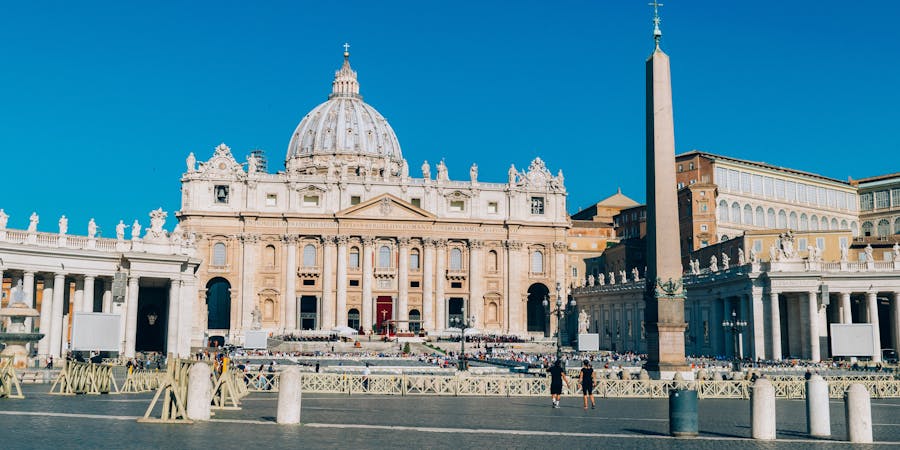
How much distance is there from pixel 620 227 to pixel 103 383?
75516 millimetres

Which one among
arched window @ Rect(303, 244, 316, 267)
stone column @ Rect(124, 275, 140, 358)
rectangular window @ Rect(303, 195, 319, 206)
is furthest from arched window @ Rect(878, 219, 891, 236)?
stone column @ Rect(124, 275, 140, 358)

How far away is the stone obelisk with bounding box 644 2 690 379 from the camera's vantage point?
27.9 meters

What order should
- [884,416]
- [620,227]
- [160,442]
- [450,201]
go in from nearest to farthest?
[160,442]
[884,416]
[450,201]
[620,227]

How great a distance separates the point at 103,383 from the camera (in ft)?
85.4

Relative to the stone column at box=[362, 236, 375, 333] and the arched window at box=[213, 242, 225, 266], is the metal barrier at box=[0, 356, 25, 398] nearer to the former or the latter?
the arched window at box=[213, 242, 225, 266]

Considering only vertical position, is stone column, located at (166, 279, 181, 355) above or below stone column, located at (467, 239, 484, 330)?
below

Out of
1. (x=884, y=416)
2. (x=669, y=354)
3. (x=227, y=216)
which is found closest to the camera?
(x=884, y=416)

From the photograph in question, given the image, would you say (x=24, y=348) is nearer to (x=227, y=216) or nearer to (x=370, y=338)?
(x=370, y=338)

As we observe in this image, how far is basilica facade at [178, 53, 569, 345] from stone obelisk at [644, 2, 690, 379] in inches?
2126

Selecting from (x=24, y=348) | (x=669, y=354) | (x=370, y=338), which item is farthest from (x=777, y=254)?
(x=24, y=348)

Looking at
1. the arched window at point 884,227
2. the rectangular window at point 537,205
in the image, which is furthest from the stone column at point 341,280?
the arched window at point 884,227

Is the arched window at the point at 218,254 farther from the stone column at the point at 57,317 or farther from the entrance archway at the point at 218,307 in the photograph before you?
the stone column at the point at 57,317

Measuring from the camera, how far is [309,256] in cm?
8538

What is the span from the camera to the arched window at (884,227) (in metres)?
84.6
